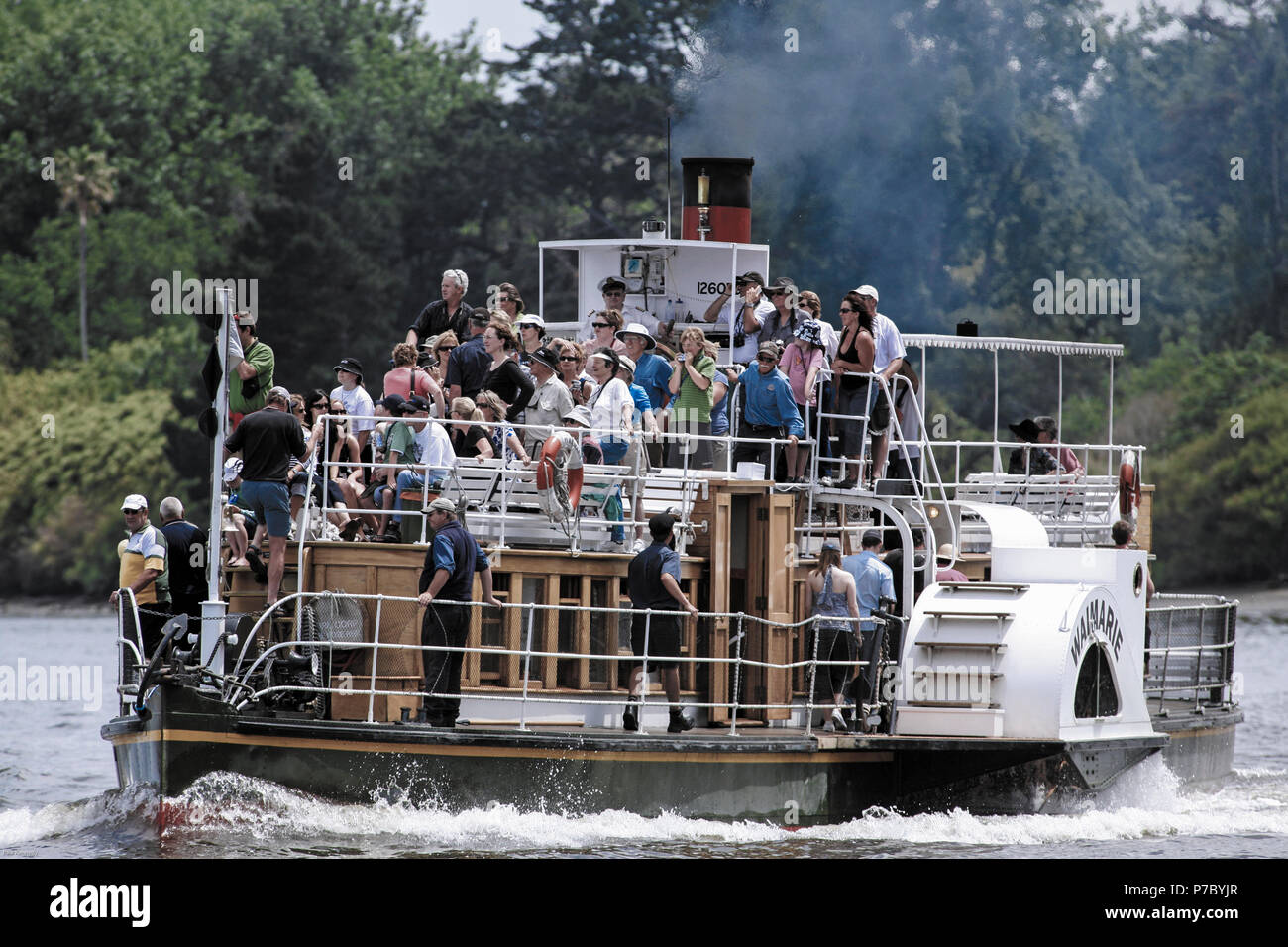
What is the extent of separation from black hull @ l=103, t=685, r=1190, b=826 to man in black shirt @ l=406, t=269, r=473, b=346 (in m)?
5.60

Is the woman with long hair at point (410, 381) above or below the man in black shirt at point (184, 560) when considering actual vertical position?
above

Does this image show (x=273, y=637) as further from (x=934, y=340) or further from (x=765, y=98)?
(x=765, y=98)

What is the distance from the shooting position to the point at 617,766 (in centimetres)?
1878

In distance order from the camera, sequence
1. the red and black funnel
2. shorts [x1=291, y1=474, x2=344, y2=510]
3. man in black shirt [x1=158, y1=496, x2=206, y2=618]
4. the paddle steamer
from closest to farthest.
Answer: the paddle steamer
shorts [x1=291, y1=474, x2=344, y2=510]
man in black shirt [x1=158, y1=496, x2=206, y2=618]
the red and black funnel

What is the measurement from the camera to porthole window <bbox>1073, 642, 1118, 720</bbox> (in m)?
20.3

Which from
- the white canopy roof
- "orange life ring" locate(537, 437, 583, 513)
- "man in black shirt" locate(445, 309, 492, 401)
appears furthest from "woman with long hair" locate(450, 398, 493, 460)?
the white canopy roof

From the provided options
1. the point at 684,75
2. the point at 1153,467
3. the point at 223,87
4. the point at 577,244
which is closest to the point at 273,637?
the point at 577,244

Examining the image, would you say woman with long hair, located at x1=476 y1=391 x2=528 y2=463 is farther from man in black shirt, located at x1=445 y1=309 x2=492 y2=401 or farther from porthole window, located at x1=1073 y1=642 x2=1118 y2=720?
porthole window, located at x1=1073 y1=642 x2=1118 y2=720

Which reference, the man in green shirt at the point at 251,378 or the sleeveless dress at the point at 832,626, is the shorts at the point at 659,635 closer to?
the sleeveless dress at the point at 832,626

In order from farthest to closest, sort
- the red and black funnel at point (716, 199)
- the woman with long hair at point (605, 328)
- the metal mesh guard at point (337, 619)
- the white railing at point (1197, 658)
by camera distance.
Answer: the white railing at point (1197, 658) → the red and black funnel at point (716, 199) → the woman with long hair at point (605, 328) → the metal mesh guard at point (337, 619)

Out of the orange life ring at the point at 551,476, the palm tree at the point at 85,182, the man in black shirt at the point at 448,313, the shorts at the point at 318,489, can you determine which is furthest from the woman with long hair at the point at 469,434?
the palm tree at the point at 85,182

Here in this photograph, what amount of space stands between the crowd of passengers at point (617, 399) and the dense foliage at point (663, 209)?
2482 cm

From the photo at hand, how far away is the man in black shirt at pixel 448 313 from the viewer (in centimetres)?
2280

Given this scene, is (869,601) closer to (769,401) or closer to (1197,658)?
(769,401)
